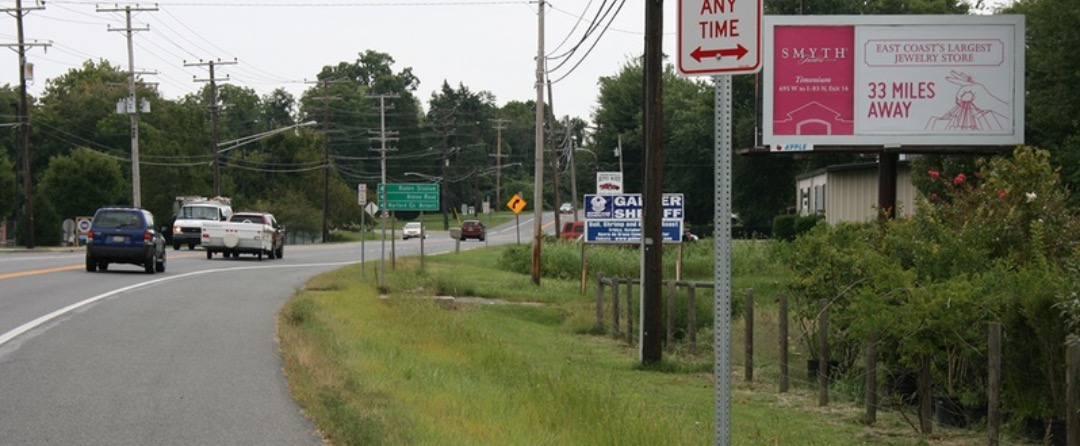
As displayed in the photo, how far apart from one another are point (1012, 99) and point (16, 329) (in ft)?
64.8

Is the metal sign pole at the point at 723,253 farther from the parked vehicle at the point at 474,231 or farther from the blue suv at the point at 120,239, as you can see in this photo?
the parked vehicle at the point at 474,231

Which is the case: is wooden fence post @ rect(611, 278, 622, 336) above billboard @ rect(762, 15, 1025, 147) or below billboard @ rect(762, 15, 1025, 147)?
below

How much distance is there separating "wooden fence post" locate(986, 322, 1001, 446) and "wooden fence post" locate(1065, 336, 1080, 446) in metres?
1.02

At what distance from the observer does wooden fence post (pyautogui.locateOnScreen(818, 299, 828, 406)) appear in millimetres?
15172

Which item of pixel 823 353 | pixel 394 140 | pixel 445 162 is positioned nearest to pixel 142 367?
pixel 823 353

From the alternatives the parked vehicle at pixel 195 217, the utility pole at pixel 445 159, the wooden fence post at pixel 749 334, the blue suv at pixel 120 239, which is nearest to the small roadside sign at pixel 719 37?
the wooden fence post at pixel 749 334

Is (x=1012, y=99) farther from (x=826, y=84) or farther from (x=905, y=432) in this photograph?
(x=905, y=432)

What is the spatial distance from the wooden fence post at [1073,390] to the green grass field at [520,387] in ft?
5.57

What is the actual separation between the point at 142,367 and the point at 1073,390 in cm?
925

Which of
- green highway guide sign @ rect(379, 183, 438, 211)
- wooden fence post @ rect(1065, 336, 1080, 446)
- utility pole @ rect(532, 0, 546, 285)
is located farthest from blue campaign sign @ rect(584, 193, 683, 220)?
wooden fence post @ rect(1065, 336, 1080, 446)

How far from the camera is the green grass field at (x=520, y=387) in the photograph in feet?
34.6

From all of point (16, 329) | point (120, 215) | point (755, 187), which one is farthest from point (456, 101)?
point (16, 329)

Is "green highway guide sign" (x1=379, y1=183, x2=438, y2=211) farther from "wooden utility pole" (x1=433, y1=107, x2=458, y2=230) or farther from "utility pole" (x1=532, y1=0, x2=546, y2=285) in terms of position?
"wooden utility pole" (x1=433, y1=107, x2=458, y2=230)

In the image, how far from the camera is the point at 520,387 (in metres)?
13.7
